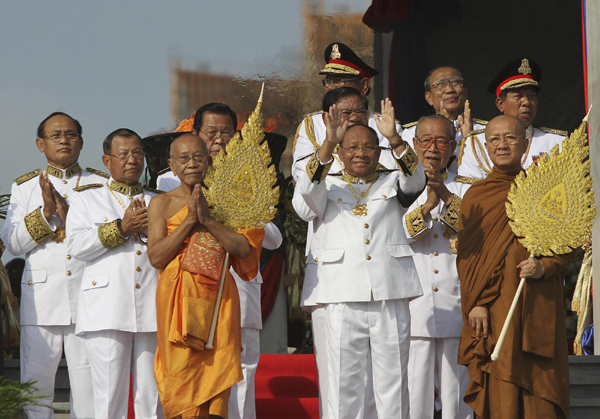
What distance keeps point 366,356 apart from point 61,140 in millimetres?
2575

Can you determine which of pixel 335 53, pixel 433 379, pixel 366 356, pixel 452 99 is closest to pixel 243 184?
pixel 366 356

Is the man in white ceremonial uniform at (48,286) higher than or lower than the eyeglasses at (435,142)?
lower

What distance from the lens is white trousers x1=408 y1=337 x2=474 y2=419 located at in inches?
235

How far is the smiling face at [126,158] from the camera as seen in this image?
5.91 metres

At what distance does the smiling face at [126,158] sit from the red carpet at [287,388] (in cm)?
204

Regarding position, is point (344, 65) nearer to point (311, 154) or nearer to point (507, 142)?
point (311, 154)

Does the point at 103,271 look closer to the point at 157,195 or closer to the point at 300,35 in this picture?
the point at 157,195

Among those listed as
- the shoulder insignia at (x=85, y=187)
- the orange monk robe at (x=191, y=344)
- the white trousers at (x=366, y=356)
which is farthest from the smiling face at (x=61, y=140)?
the white trousers at (x=366, y=356)

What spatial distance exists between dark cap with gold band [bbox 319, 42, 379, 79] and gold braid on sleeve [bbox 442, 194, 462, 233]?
158 cm

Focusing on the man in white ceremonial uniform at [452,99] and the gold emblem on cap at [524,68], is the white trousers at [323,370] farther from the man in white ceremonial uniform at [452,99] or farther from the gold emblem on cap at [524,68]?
the gold emblem on cap at [524,68]

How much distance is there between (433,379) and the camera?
5.97m

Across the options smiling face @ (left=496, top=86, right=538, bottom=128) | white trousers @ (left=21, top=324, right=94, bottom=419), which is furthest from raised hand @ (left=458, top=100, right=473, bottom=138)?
white trousers @ (left=21, top=324, right=94, bottom=419)

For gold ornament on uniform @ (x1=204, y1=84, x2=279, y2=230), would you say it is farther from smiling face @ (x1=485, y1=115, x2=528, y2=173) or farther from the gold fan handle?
smiling face @ (x1=485, y1=115, x2=528, y2=173)

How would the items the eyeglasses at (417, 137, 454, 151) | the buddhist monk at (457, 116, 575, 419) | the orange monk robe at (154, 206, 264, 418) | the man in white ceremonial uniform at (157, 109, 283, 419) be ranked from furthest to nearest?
the eyeglasses at (417, 137, 454, 151) → the man in white ceremonial uniform at (157, 109, 283, 419) → the buddhist monk at (457, 116, 575, 419) → the orange monk robe at (154, 206, 264, 418)
